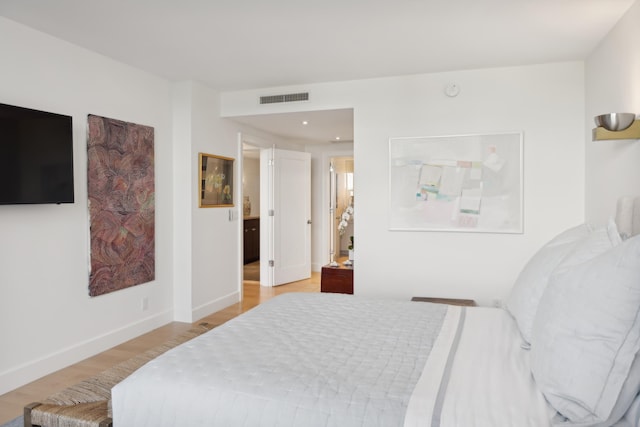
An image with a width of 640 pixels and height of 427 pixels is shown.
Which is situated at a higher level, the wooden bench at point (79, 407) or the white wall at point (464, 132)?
the white wall at point (464, 132)

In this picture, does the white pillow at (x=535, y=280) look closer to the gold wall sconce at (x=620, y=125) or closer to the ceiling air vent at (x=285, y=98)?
the gold wall sconce at (x=620, y=125)

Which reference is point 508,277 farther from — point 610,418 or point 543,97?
point 610,418

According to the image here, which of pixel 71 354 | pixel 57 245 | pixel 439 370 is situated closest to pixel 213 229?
pixel 57 245

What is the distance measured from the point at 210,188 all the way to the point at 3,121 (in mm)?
2298

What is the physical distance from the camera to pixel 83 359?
362cm

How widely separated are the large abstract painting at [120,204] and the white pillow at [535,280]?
319 cm

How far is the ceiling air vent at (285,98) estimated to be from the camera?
15.4 ft

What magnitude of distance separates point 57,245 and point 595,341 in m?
3.52

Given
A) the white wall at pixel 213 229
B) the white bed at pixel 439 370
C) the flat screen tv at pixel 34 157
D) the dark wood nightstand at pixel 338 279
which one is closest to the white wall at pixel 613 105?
the white bed at pixel 439 370

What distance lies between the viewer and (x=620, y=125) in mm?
2578

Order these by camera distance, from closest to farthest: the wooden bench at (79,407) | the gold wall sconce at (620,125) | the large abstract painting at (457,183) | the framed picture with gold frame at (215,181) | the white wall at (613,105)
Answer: the wooden bench at (79,407)
the gold wall sconce at (620,125)
the white wall at (613,105)
the large abstract painting at (457,183)
the framed picture with gold frame at (215,181)

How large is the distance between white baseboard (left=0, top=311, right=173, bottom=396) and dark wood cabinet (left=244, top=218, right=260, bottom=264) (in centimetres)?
367

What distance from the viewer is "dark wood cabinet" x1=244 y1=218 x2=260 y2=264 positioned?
8224 millimetres

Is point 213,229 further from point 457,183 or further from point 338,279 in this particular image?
point 457,183
